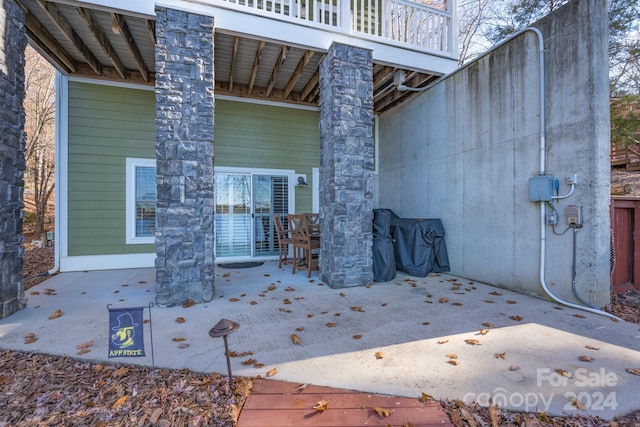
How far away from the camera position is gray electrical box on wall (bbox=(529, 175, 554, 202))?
340cm

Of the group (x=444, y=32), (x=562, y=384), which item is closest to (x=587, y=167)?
(x=562, y=384)

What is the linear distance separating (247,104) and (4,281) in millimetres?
4753

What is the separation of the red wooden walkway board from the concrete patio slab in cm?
9

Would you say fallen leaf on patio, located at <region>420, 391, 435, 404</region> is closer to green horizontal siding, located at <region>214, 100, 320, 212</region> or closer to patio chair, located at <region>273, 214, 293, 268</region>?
patio chair, located at <region>273, 214, 293, 268</region>

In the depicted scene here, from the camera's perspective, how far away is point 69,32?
13.2 ft

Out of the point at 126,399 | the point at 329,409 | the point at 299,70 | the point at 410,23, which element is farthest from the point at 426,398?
the point at 410,23

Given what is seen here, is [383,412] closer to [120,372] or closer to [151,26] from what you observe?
[120,372]

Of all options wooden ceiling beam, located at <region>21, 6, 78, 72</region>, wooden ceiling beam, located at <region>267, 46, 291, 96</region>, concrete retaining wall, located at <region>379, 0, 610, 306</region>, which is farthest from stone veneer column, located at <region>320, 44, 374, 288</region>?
wooden ceiling beam, located at <region>21, 6, 78, 72</region>

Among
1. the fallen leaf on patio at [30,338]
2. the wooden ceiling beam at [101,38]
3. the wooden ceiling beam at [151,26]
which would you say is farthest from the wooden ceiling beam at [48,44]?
the fallen leaf on patio at [30,338]

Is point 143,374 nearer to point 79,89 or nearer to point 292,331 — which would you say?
point 292,331

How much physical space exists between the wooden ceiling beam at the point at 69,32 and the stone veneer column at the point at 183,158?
4.51 feet

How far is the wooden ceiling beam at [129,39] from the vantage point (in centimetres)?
373

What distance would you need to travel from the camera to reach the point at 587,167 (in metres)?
3.12

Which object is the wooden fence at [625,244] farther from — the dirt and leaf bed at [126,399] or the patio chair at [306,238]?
the patio chair at [306,238]
